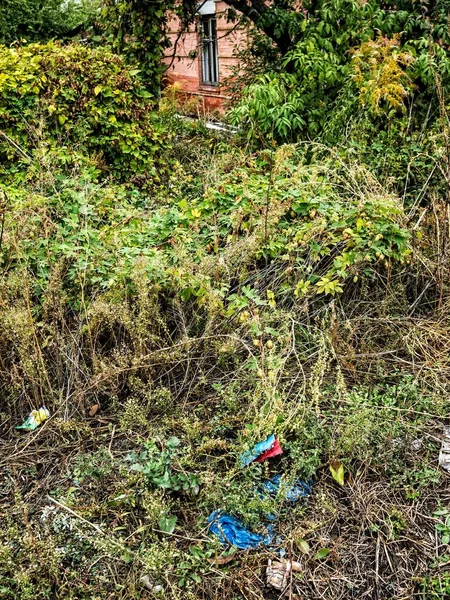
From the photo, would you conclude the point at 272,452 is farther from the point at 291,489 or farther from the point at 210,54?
the point at 210,54

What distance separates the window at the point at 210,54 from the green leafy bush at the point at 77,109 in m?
6.75

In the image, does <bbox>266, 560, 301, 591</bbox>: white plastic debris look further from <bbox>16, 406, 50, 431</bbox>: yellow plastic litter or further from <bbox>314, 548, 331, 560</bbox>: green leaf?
<bbox>16, 406, 50, 431</bbox>: yellow plastic litter

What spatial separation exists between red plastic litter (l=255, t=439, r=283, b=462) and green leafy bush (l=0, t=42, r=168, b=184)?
11.3 feet

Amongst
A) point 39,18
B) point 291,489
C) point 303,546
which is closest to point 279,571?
point 303,546

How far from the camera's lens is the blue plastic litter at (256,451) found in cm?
293

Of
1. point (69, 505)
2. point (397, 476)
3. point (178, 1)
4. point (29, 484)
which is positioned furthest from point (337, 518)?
point (178, 1)

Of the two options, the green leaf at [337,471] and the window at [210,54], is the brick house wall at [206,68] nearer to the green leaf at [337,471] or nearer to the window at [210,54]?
the window at [210,54]

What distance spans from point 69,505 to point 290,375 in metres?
1.41

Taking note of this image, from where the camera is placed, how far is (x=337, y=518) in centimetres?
283

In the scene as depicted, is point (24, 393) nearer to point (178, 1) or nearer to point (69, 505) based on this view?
point (69, 505)

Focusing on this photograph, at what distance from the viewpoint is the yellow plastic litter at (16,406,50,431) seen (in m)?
3.36

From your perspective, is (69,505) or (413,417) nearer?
(69,505)

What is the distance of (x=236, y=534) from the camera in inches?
106

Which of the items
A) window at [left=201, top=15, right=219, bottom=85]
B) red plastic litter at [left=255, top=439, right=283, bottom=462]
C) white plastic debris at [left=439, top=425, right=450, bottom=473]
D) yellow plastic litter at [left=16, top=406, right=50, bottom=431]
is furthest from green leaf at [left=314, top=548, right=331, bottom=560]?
window at [left=201, top=15, right=219, bottom=85]
